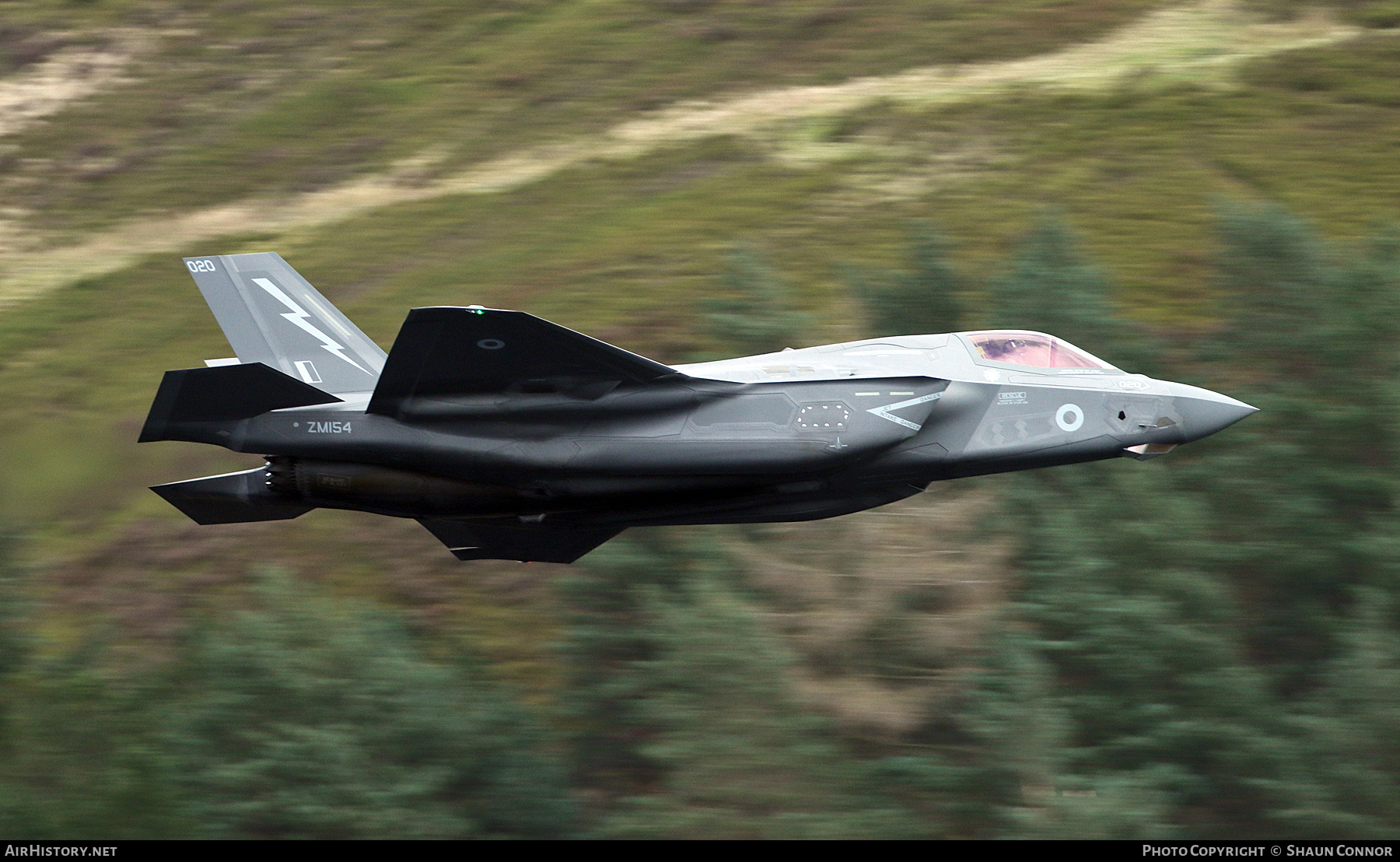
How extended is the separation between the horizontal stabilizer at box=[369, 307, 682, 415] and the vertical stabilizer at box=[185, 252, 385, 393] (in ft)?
11.0

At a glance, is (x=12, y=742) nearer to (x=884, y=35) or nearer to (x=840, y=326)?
(x=840, y=326)

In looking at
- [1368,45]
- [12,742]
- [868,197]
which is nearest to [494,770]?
[12,742]

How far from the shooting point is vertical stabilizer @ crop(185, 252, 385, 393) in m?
17.7

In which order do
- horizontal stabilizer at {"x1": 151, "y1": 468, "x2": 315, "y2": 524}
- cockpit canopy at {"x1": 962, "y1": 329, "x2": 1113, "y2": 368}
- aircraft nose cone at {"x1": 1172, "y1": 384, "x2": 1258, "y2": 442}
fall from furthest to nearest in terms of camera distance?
horizontal stabilizer at {"x1": 151, "y1": 468, "x2": 315, "y2": 524} → cockpit canopy at {"x1": 962, "y1": 329, "x2": 1113, "y2": 368} → aircraft nose cone at {"x1": 1172, "y1": 384, "x2": 1258, "y2": 442}

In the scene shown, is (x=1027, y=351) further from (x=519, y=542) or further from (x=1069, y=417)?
(x=519, y=542)

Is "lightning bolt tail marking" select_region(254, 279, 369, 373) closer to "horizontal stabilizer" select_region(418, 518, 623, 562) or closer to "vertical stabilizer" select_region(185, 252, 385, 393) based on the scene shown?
"vertical stabilizer" select_region(185, 252, 385, 393)

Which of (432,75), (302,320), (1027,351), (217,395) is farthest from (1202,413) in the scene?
(432,75)

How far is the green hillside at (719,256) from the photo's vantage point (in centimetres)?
2867

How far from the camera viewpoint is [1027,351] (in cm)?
1550

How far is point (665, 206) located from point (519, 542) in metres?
25.9

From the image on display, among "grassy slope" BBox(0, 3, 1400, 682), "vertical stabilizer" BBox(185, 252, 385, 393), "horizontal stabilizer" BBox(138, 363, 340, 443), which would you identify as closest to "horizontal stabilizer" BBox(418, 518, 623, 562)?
"vertical stabilizer" BBox(185, 252, 385, 393)

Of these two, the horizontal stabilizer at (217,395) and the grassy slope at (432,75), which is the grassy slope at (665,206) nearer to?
the grassy slope at (432,75)

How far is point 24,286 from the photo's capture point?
4294 cm

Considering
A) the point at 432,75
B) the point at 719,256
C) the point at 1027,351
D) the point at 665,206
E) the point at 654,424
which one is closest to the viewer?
the point at 654,424
